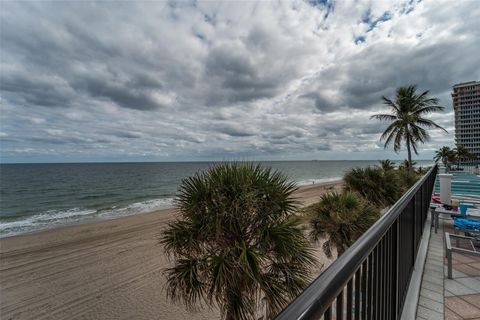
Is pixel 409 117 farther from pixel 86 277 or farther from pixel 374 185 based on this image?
pixel 86 277

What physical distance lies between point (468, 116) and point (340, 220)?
83.5m

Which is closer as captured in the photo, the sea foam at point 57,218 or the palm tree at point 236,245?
the palm tree at point 236,245

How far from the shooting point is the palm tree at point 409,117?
19.2 m

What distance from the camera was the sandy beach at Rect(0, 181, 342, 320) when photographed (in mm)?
6355

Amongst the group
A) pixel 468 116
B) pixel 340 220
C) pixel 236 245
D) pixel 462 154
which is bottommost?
pixel 340 220

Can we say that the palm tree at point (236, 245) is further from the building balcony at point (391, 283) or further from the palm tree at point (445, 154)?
the palm tree at point (445, 154)

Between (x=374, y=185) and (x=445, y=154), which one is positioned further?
(x=445, y=154)

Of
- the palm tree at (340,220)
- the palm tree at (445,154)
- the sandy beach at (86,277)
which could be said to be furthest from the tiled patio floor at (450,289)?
the palm tree at (445,154)

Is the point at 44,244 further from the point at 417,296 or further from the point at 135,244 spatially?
the point at 417,296

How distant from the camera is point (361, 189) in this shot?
35.5 feet

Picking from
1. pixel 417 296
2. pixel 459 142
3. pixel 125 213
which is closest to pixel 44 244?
pixel 125 213

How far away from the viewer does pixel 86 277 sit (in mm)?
8219

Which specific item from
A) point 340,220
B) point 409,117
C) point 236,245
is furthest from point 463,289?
point 409,117

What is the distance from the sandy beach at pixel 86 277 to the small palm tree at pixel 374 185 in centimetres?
374
